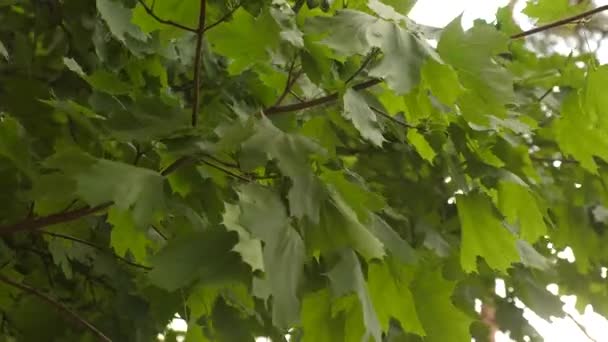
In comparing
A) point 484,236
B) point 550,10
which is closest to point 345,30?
point 484,236

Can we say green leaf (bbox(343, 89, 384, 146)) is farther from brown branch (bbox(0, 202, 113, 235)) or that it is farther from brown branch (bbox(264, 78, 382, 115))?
brown branch (bbox(0, 202, 113, 235))

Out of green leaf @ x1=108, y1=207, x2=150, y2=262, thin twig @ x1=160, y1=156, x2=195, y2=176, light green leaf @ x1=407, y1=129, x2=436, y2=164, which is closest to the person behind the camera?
thin twig @ x1=160, y1=156, x2=195, y2=176

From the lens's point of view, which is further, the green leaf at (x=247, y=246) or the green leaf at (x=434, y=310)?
the green leaf at (x=434, y=310)

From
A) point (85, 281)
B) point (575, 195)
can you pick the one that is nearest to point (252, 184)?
point (85, 281)

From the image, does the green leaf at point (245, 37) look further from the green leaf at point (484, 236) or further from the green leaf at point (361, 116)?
the green leaf at point (484, 236)

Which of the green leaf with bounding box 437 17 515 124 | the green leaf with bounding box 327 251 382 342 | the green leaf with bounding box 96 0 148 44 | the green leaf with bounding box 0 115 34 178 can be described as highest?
the green leaf with bounding box 96 0 148 44

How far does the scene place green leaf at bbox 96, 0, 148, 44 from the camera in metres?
0.76

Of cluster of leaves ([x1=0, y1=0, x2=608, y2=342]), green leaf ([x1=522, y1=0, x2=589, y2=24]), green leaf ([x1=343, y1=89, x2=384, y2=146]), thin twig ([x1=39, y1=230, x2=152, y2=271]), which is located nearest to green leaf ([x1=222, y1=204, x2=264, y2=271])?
cluster of leaves ([x1=0, y1=0, x2=608, y2=342])

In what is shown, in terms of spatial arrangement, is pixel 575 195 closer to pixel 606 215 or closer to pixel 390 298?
pixel 606 215

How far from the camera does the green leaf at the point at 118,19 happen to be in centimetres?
76

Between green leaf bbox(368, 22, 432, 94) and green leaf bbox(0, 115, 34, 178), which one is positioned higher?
green leaf bbox(0, 115, 34, 178)

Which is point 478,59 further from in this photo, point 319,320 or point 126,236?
point 126,236

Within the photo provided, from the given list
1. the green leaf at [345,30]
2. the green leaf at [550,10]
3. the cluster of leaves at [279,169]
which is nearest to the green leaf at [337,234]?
the cluster of leaves at [279,169]

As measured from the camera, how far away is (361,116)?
0.60m
